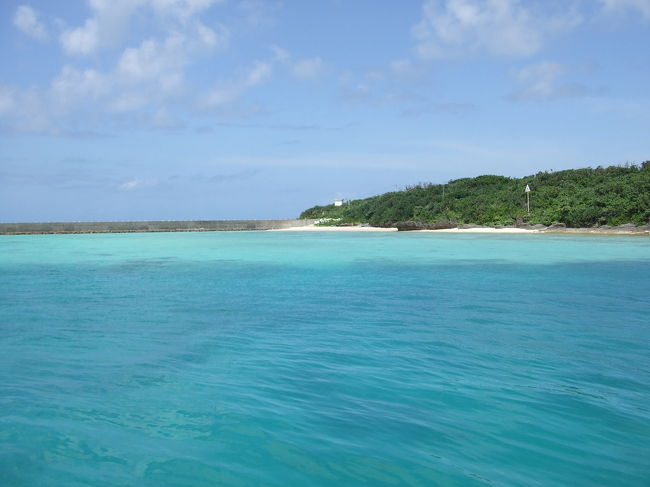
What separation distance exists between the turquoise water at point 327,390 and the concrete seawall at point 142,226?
46.8 metres

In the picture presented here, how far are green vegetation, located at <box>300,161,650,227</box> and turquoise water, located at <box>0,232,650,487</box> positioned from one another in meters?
37.1

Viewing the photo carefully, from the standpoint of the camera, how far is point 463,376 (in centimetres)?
568

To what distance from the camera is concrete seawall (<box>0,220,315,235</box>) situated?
173ft

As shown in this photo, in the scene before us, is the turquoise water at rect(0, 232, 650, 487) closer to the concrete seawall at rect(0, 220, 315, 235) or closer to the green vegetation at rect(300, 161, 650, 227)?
the green vegetation at rect(300, 161, 650, 227)

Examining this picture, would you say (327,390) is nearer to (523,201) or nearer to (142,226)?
(523,201)

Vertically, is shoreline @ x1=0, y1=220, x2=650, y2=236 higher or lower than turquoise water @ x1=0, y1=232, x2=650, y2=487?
higher

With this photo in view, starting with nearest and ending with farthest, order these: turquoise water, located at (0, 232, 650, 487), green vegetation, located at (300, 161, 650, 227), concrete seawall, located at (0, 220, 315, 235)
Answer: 1. turquoise water, located at (0, 232, 650, 487)
2. green vegetation, located at (300, 161, 650, 227)
3. concrete seawall, located at (0, 220, 315, 235)

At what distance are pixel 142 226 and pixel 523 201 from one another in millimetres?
39057

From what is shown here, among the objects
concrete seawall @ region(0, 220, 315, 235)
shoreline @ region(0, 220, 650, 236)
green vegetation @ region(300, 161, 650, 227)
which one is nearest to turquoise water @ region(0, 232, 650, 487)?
shoreline @ region(0, 220, 650, 236)

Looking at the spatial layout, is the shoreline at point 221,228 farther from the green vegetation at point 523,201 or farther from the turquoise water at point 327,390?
the turquoise water at point 327,390

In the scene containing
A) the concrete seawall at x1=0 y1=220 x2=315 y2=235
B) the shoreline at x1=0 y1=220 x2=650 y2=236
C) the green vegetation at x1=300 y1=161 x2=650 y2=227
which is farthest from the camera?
the concrete seawall at x1=0 y1=220 x2=315 y2=235

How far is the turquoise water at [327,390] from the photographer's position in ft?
12.4

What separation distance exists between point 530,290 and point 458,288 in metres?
1.53

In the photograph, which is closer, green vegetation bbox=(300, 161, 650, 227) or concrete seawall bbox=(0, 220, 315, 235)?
green vegetation bbox=(300, 161, 650, 227)
